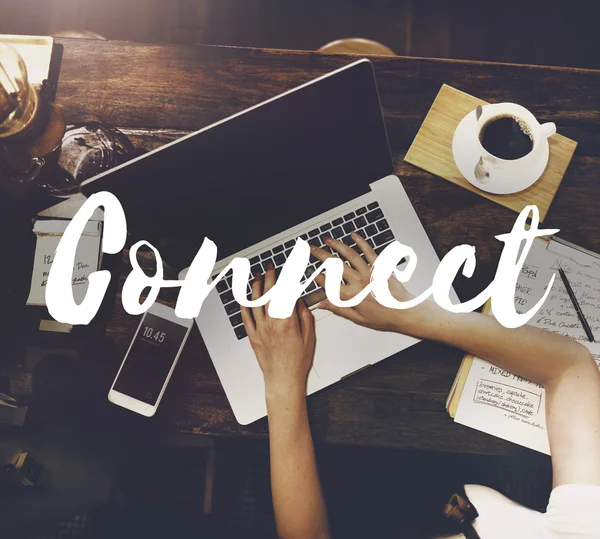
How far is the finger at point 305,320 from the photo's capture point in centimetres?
96

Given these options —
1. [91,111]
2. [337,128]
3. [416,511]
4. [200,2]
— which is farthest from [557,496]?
[200,2]

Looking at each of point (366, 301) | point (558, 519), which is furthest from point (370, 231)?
point (558, 519)

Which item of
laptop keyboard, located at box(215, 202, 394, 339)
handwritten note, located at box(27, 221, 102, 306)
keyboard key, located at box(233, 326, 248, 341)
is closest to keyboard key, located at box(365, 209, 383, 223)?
laptop keyboard, located at box(215, 202, 394, 339)

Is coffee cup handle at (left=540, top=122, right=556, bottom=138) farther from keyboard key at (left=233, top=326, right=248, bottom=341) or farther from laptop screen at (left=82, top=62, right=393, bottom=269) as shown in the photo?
keyboard key at (left=233, top=326, right=248, bottom=341)

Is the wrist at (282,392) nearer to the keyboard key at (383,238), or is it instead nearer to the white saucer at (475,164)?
the keyboard key at (383,238)

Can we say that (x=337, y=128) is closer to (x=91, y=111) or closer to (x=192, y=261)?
(x=192, y=261)

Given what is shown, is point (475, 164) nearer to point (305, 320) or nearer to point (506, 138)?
point (506, 138)

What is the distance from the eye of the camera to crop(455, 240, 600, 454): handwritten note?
93 centimetres

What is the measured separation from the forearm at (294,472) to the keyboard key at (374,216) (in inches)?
→ 14.3

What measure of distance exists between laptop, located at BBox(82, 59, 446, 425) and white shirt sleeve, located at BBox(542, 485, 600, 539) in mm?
373

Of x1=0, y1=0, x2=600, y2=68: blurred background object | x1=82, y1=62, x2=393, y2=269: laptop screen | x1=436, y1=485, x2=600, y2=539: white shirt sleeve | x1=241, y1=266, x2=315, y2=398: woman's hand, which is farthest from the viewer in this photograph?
x1=0, y1=0, x2=600, y2=68: blurred background object

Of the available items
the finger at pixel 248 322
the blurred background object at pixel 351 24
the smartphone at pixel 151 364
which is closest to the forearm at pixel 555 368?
the finger at pixel 248 322

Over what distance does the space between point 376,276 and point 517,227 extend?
29 cm

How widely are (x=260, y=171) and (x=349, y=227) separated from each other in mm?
242
